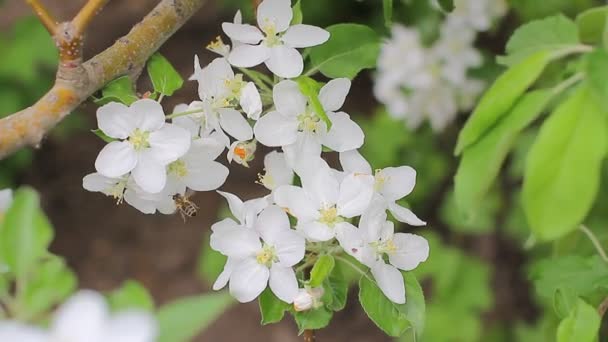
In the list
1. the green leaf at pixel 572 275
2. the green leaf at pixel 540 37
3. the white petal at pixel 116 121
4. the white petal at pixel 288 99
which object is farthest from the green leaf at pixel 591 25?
the white petal at pixel 116 121

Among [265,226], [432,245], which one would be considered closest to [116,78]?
[265,226]

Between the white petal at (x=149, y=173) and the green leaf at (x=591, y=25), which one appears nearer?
the white petal at (x=149, y=173)

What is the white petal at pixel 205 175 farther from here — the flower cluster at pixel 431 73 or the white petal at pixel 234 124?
the flower cluster at pixel 431 73

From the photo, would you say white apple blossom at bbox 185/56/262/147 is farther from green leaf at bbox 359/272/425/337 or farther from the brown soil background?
the brown soil background

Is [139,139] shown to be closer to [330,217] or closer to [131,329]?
[330,217]

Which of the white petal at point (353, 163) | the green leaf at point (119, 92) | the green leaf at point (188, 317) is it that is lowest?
the white petal at point (353, 163)

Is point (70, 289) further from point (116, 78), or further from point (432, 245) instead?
point (432, 245)
